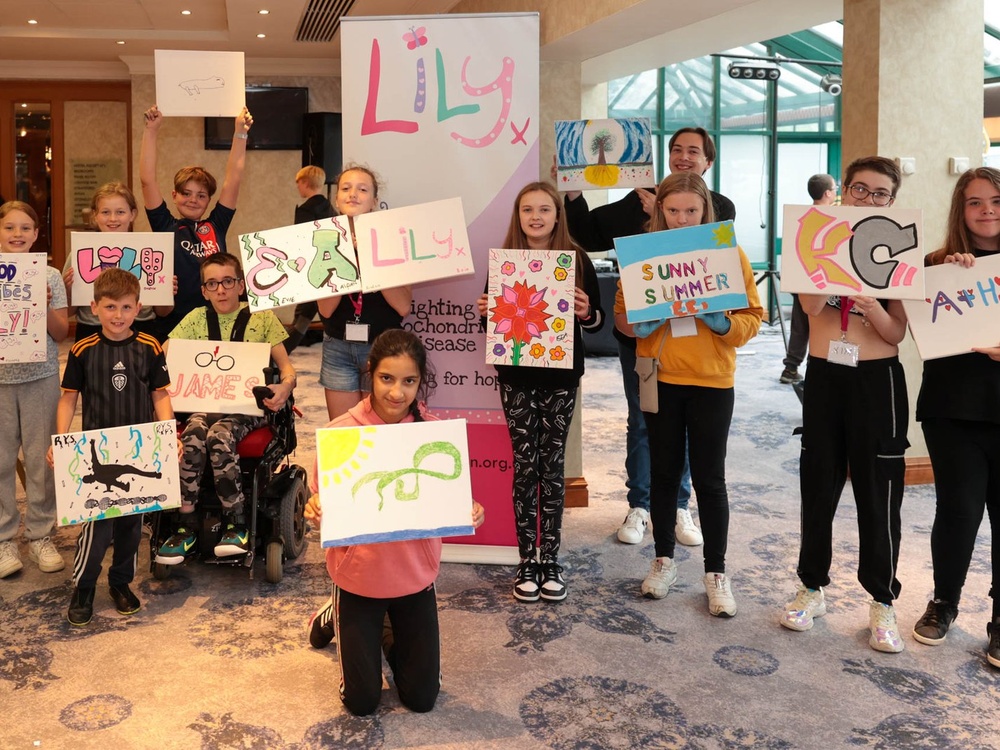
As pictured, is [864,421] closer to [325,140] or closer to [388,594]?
[388,594]

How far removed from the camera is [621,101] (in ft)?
37.8

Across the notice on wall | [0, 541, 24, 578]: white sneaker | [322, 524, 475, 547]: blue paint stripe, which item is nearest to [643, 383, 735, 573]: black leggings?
[322, 524, 475, 547]: blue paint stripe

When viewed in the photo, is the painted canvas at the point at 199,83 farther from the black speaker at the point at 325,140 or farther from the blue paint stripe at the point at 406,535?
the black speaker at the point at 325,140

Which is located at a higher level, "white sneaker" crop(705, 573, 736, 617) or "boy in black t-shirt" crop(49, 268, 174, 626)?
"boy in black t-shirt" crop(49, 268, 174, 626)

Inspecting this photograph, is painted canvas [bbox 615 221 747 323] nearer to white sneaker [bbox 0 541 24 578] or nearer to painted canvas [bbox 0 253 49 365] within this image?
painted canvas [bbox 0 253 49 365]

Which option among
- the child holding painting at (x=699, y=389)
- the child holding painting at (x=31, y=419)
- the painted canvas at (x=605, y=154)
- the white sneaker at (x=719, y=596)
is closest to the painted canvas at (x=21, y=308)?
the child holding painting at (x=31, y=419)

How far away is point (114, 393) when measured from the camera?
9.83 ft

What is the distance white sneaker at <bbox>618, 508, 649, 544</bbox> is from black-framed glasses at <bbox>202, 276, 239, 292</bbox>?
179cm

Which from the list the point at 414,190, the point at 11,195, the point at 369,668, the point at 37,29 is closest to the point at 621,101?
the point at 37,29

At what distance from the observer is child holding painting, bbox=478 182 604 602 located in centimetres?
306

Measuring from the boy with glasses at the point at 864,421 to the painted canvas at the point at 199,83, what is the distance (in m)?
2.35

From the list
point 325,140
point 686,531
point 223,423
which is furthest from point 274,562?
point 325,140

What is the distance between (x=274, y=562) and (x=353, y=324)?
0.88 m

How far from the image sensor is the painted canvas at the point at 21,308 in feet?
10.2
